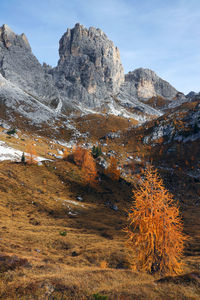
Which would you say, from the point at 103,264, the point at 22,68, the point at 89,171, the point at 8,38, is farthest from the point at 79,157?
the point at 8,38

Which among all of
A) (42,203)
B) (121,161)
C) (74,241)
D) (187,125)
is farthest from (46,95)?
(74,241)

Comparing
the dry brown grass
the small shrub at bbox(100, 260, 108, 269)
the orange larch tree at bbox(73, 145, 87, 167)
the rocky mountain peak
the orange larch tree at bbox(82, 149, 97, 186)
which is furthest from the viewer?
the rocky mountain peak

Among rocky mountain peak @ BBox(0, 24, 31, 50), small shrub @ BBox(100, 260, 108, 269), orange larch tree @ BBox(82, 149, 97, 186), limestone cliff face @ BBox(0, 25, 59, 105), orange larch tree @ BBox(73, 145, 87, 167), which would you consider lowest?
small shrub @ BBox(100, 260, 108, 269)

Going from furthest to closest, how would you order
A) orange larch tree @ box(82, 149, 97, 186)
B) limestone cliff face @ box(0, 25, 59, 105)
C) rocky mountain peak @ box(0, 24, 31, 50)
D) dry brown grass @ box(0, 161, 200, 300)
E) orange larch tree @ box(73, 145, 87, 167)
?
rocky mountain peak @ box(0, 24, 31, 50), limestone cliff face @ box(0, 25, 59, 105), orange larch tree @ box(73, 145, 87, 167), orange larch tree @ box(82, 149, 97, 186), dry brown grass @ box(0, 161, 200, 300)

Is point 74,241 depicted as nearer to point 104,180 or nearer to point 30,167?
point 30,167

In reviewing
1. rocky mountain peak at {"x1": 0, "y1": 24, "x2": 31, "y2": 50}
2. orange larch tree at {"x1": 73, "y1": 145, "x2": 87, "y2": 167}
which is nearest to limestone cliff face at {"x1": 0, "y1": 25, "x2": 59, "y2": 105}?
rocky mountain peak at {"x1": 0, "y1": 24, "x2": 31, "y2": 50}

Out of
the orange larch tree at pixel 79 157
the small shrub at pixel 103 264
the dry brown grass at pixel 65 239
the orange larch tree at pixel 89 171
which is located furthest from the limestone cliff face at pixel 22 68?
the small shrub at pixel 103 264

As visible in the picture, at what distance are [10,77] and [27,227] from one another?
179726 millimetres

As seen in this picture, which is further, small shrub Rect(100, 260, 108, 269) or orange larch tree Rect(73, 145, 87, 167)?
orange larch tree Rect(73, 145, 87, 167)

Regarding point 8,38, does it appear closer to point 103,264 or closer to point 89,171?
point 89,171

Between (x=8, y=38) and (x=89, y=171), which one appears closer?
(x=89, y=171)

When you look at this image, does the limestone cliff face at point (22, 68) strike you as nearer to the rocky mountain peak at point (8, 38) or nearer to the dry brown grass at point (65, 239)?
the rocky mountain peak at point (8, 38)

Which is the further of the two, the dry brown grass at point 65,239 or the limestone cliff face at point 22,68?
the limestone cliff face at point 22,68

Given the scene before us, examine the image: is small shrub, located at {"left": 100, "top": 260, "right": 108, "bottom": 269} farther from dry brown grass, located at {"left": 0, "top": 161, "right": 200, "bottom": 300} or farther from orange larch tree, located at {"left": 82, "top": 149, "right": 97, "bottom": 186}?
orange larch tree, located at {"left": 82, "top": 149, "right": 97, "bottom": 186}
